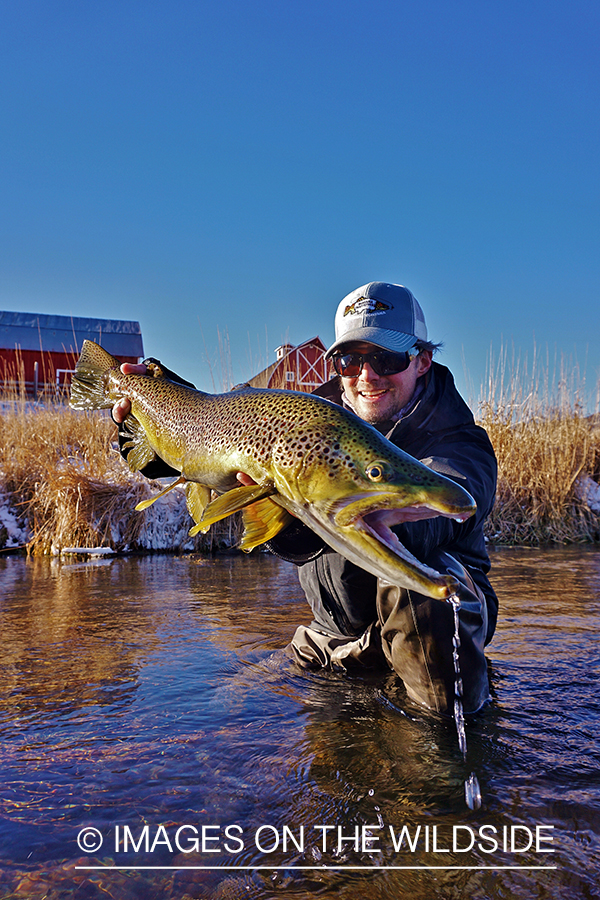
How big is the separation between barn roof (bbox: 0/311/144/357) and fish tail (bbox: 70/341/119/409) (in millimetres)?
30699

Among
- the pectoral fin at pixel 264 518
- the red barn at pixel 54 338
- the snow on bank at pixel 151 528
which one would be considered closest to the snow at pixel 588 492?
the snow on bank at pixel 151 528

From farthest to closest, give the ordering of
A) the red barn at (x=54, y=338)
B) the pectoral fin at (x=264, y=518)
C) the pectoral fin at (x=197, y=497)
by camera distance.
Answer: the red barn at (x=54, y=338) → the pectoral fin at (x=197, y=497) → the pectoral fin at (x=264, y=518)

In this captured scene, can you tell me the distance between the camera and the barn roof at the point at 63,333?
33.0 meters

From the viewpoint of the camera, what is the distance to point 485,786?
1.92 meters

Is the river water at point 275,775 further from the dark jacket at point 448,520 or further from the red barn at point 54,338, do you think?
the red barn at point 54,338

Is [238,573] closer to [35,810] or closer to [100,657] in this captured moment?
[100,657]

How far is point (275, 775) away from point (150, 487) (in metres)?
6.10

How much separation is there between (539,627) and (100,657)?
2.58 m

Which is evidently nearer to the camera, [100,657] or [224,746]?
[224,746]

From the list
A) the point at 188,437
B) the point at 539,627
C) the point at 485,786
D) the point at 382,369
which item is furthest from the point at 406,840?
the point at 539,627

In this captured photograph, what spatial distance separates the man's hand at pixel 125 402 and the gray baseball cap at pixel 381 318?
0.91m

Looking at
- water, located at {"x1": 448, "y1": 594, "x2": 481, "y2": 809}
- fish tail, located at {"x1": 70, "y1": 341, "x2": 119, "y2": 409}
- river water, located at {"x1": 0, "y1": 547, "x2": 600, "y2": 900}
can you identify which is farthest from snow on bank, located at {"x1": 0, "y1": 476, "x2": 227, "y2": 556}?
water, located at {"x1": 448, "y1": 594, "x2": 481, "y2": 809}

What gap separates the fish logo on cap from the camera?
3.02 m

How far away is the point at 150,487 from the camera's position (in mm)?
7797
